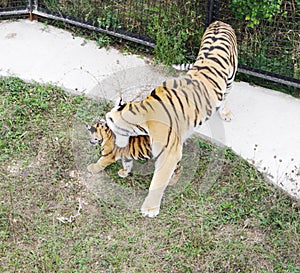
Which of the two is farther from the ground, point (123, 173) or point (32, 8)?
point (32, 8)

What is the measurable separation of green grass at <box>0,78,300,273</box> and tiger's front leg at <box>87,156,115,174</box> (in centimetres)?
6

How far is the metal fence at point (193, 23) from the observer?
5.89 metres

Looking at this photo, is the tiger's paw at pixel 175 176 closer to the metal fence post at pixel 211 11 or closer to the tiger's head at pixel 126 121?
the tiger's head at pixel 126 121

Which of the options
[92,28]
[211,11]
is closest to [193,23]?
[211,11]

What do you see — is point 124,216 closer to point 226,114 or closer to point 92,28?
point 226,114

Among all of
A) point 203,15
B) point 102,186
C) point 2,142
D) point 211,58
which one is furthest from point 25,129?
point 203,15

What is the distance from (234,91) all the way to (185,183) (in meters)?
1.45

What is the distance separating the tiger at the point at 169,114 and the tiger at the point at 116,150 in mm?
104

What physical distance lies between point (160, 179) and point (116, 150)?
19.1 inches

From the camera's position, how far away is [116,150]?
4.78m

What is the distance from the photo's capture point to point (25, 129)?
5.38 m

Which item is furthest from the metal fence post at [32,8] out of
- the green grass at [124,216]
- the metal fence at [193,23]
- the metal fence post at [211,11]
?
the metal fence post at [211,11]

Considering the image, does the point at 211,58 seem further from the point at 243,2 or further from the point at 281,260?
the point at 281,260

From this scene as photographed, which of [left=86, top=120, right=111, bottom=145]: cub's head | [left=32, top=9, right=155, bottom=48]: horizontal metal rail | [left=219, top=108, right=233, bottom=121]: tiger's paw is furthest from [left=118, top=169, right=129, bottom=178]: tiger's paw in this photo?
[left=32, top=9, right=155, bottom=48]: horizontal metal rail
